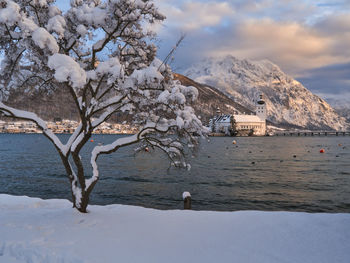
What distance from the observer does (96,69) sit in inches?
364

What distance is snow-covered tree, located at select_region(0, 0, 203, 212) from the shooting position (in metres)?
8.80

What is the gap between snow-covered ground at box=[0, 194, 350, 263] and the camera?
7.91 metres

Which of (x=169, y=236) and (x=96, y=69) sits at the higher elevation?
(x=96, y=69)

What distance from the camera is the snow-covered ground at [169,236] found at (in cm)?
791

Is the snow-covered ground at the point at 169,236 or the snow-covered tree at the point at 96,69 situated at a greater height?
the snow-covered tree at the point at 96,69

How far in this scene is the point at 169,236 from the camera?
369 inches

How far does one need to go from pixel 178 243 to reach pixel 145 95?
5427 millimetres

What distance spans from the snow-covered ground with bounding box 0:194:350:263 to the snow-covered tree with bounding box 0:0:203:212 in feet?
6.90

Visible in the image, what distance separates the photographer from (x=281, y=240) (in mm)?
9094

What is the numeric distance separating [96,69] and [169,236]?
19.7ft

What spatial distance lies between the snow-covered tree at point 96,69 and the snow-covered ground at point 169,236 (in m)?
2.10

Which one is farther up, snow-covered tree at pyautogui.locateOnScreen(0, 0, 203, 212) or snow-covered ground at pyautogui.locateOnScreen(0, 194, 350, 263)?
snow-covered tree at pyautogui.locateOnScreen(0, 0, 203, 212)

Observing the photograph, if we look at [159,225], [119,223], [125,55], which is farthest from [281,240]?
[125,55]

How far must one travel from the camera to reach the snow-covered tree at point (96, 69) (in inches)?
346
